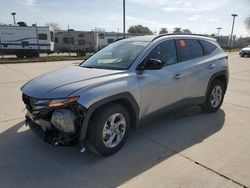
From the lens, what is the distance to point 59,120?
9.95 feet

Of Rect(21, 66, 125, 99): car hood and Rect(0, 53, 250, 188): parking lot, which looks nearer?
Rect(0, 53, 250, 188): parking lot

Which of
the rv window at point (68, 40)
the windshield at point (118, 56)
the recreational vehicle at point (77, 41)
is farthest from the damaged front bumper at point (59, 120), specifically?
the rv window at point (68, 40)

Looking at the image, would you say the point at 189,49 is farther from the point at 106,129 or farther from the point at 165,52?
the point at 106,129

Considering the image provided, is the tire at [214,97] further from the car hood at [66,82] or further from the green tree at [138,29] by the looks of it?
the green tree at [138,29]

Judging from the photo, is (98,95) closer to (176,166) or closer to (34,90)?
(34,90)

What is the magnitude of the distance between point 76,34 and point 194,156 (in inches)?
1479

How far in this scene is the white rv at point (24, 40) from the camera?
26609 mm

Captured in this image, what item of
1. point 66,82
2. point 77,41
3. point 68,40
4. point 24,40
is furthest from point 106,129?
point 68,40

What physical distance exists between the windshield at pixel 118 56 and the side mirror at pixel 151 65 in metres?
0.20

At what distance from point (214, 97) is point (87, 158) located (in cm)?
331

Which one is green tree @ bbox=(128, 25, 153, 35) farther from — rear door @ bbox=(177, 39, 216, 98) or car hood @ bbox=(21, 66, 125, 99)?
car hood @ bbox=(21, 66, 125, 99)

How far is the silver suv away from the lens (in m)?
3.04

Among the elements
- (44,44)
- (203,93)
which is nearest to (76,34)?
(44,44)

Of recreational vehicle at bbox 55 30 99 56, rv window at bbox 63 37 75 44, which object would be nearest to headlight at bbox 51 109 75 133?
recreational vehicle at bbox 55 30 99 56
